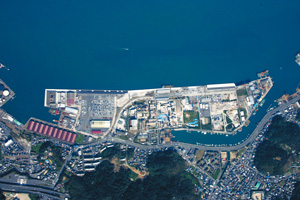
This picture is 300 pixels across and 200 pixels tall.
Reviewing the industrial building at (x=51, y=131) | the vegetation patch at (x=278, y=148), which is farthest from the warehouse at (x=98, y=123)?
the vegetation patch at (x=278, y=148)

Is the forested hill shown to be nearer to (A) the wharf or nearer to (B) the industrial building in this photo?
(B) the industrial building

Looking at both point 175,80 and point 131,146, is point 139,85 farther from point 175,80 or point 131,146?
point 131,146

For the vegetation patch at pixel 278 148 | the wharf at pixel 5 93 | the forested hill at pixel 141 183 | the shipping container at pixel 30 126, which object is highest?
the wharf at pixel 5 93

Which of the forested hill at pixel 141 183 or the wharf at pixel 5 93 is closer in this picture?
the forested hill at pixel 141 183

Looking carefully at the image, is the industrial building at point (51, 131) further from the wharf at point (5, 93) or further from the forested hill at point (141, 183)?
the forested hill at point (141, 183)

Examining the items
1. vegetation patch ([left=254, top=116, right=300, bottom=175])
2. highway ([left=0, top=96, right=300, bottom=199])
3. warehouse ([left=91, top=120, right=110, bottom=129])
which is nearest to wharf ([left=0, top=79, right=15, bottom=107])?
highway ([left=0, top=96, right=300, bottom=199])

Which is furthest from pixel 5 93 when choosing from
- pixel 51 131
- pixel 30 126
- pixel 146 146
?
pixel 146 146

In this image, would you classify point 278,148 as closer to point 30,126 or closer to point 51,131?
point 51,131

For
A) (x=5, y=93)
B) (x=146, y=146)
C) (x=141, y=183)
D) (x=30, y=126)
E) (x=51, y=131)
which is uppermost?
(x=5, y=93)
